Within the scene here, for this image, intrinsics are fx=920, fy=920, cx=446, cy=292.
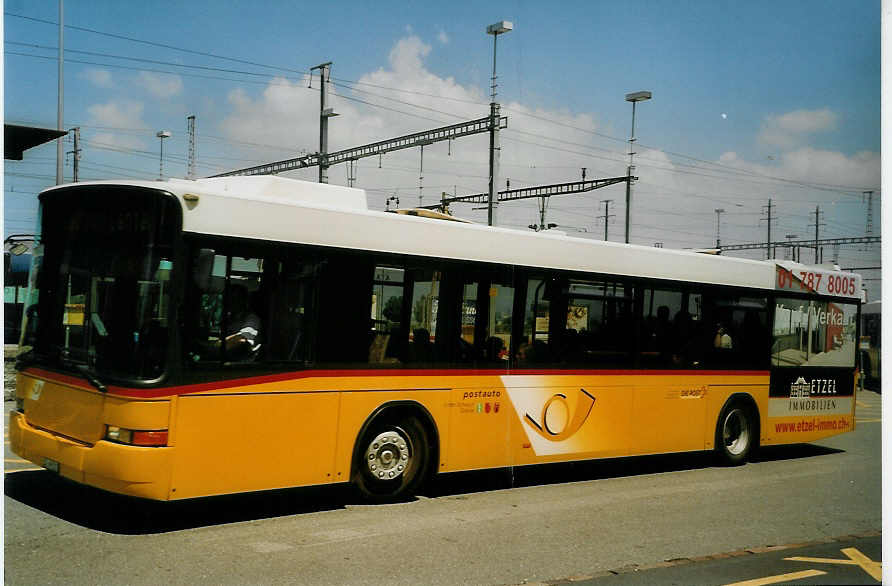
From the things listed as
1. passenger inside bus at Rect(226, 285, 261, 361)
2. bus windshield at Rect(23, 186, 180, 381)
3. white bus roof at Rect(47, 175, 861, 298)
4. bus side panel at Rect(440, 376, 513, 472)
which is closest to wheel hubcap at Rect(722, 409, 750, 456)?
white bus roof at Rect(47, 175, 861, 298)

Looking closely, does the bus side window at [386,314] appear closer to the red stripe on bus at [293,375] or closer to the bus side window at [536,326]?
the red stripe on bus at [293,375]

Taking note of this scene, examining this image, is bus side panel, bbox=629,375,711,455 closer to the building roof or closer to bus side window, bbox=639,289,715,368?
bus side window, bbox=639,289,715,368

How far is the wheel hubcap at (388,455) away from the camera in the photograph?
875cm

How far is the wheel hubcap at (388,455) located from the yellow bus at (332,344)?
2 cm

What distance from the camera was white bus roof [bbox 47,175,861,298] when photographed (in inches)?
299

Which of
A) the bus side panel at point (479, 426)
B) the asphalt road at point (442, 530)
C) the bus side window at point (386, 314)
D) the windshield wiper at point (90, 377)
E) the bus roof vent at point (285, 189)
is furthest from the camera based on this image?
the bus side panel at point (479, 426)

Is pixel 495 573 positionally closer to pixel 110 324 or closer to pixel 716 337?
pixel 110 324

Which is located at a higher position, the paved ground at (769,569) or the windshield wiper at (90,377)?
the windshield wiper at (90,377)

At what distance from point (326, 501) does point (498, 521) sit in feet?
5.67

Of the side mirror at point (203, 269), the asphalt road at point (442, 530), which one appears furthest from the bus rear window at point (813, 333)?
the side mirror at point (203, 269)

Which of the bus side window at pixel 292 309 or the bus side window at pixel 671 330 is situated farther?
the bus side window at pixel 671 330

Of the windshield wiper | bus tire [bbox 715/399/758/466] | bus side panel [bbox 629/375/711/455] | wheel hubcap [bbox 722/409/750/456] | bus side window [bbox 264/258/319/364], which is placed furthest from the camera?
wheel hubcap [bbox 722/409/750/456]

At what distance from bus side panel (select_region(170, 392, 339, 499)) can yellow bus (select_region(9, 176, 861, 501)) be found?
17 mm

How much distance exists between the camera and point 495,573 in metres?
6.51
